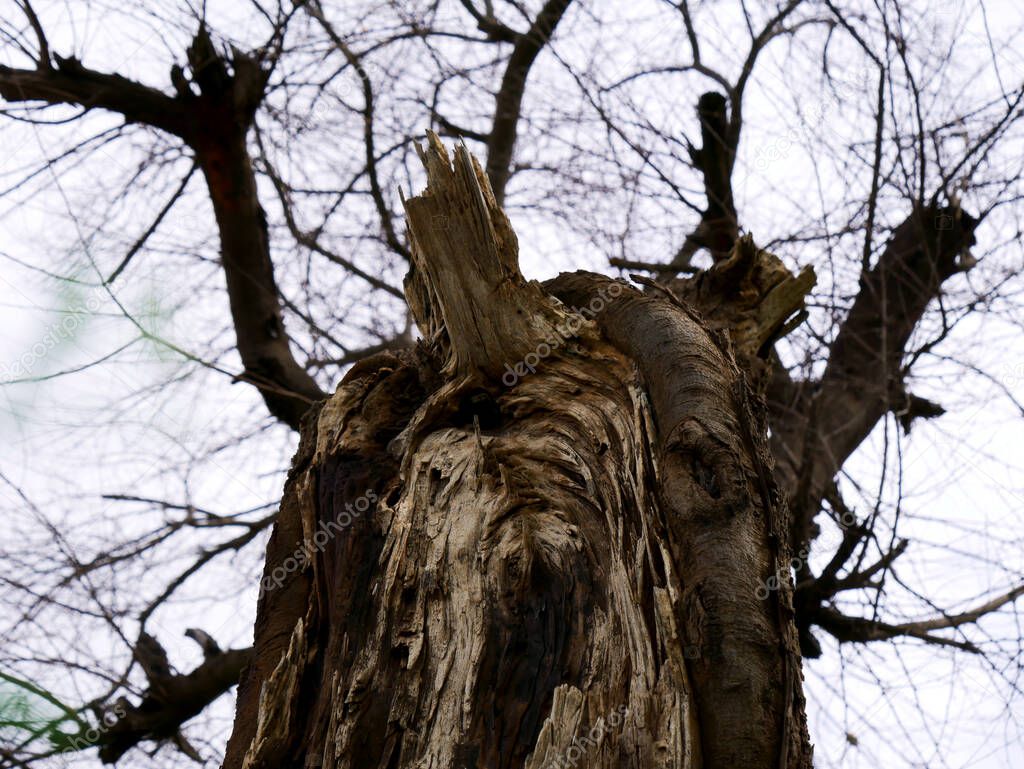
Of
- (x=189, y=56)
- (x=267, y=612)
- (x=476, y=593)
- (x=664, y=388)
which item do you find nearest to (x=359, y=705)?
(x=476, y=593)

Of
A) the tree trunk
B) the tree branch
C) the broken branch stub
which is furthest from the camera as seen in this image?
the tree branch

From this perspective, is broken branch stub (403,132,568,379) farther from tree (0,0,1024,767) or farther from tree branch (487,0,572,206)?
tree branch (487,0,572,206)

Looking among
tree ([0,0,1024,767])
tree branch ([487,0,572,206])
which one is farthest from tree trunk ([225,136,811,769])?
tree branch ([487,0,572,206])

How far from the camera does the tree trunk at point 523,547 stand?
67.9 inches

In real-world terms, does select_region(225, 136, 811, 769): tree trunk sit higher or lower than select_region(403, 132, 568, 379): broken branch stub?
lower

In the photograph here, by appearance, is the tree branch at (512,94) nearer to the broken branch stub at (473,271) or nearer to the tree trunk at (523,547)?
the tree trunk at (523,547)

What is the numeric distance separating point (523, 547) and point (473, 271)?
0.78m

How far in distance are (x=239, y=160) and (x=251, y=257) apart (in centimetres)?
42

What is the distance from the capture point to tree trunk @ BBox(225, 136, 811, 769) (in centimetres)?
172

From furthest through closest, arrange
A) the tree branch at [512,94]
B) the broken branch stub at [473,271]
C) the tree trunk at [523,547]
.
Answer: the tree branch at [512,94]
the broken branch stub at [473,271]
the tree trunk at [523,547]

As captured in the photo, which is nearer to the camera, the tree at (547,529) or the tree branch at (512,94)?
the tree at (547,529)

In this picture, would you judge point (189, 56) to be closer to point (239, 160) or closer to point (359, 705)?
point (239, 160)

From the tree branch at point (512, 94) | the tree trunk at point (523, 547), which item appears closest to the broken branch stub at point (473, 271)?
the tree trunk at point (523, 547)

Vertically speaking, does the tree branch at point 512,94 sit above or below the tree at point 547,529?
above
